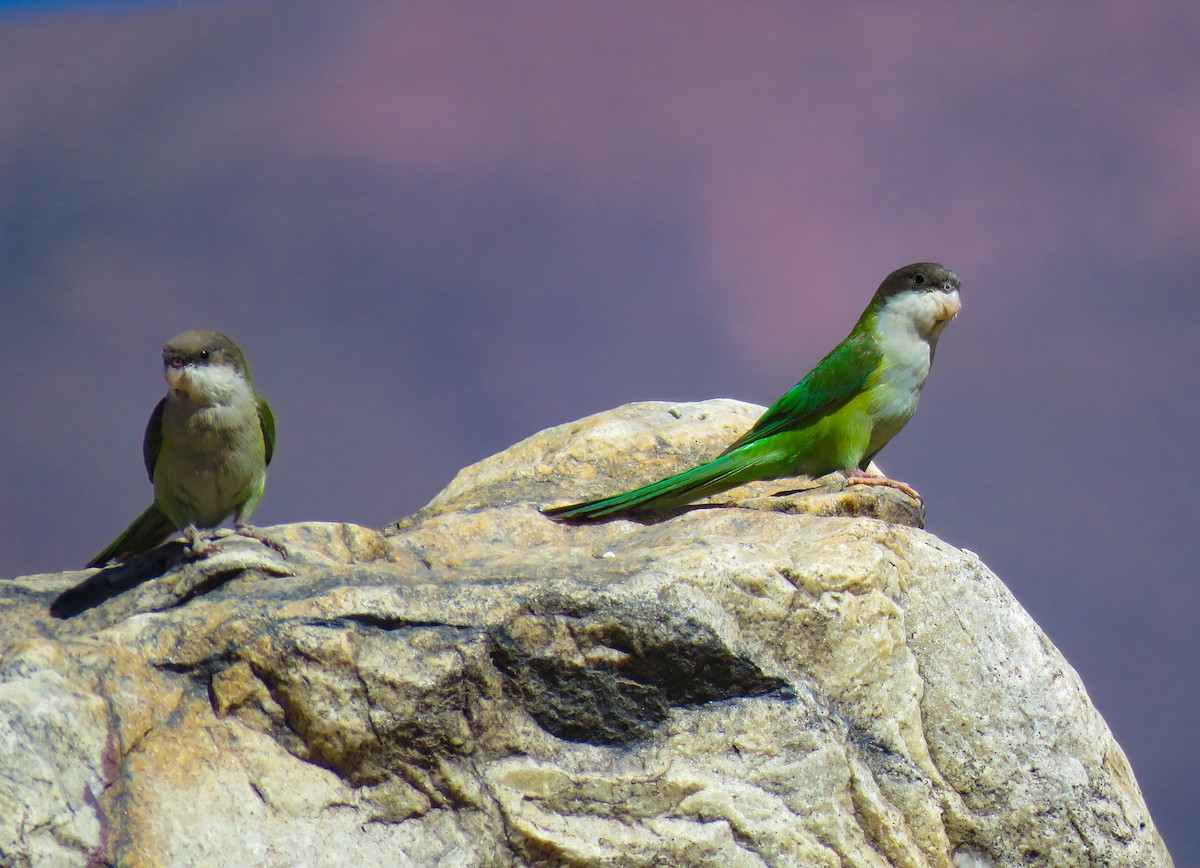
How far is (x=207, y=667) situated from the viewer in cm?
379

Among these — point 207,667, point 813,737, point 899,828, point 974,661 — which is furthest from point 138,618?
point 974,661

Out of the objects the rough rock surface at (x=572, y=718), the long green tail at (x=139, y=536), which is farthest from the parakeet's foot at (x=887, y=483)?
the long green tail at (x=139, y=536)

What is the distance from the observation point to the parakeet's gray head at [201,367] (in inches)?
211

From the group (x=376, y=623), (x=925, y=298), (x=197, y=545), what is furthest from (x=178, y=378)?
(x=925, y=298)

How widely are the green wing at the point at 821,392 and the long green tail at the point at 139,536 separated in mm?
3131

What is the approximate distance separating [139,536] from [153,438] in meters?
0.57

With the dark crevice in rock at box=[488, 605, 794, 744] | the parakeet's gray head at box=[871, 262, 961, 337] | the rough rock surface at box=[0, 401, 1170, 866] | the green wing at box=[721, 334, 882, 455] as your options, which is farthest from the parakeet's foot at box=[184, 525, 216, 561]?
the parakeet's gray head at box=[871, 262, 961, 337]

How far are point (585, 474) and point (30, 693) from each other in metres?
3.43

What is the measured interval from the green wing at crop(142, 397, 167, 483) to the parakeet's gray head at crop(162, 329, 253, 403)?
0.32 meters

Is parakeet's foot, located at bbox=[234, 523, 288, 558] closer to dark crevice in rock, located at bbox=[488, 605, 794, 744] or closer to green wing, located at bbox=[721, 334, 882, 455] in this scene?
dark crevice in rock, located at bbox=[488, 605, 794, 744]

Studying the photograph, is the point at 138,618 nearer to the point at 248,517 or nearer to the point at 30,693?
the point at 30,693

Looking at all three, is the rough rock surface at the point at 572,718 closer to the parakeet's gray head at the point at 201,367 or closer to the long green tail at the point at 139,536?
the parakeet's gray head at the point at 201,367

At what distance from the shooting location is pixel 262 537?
472 cm

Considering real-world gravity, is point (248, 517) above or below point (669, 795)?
above
